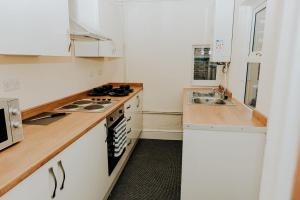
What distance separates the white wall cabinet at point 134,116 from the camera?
2.87 meters

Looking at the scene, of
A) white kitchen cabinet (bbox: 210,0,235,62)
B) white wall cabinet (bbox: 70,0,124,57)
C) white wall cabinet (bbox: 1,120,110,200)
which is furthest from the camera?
white kitchen cabinet (bbox: 210,0,235,62)

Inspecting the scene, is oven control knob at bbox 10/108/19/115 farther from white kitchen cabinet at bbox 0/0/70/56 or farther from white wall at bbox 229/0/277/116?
white wall at bbox 229/0/277/116

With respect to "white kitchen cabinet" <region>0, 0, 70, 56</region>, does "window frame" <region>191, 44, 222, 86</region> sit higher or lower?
lower

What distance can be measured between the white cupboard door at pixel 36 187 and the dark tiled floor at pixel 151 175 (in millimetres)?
1195

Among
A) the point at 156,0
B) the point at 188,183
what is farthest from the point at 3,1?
the point at 156,0

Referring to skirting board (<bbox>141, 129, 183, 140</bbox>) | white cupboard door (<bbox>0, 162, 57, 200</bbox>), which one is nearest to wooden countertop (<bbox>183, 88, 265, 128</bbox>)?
white cupboard door (<bbox>0, 162, 57, 200</bbox>)

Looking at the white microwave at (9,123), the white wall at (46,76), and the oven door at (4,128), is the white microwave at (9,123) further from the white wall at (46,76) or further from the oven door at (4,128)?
the white wall at (46,76)

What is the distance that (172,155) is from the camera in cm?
320

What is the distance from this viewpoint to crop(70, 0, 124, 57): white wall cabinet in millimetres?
2242

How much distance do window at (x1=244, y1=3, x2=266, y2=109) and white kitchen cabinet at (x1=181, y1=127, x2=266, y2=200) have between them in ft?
2.47

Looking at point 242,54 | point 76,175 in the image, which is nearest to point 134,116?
point 242,54

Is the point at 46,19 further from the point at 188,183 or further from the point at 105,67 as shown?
the point at 105,67

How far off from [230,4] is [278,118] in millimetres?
2007

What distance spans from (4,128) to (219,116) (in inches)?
62.7
